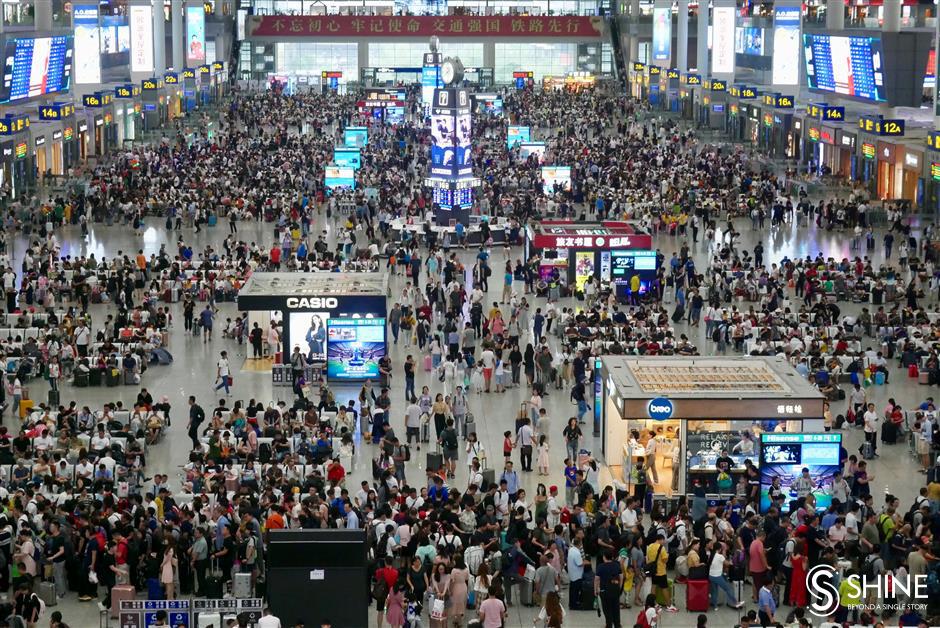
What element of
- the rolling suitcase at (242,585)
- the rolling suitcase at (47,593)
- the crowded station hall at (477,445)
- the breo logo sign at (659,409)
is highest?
the breo logo sign at (659,409)

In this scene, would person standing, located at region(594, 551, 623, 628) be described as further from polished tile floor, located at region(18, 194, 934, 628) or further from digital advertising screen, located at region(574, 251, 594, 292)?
digital advertising screen, located at region(574, 251, 594, 292)

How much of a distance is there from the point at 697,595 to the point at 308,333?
14.4 metres

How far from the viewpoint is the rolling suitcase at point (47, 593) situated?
2069 cm

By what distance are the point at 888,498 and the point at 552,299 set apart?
18.8 meters

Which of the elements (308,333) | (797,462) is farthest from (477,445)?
(308,333)

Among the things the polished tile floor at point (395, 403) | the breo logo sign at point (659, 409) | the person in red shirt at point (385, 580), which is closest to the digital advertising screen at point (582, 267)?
the polished tile floor at point (395, 403)

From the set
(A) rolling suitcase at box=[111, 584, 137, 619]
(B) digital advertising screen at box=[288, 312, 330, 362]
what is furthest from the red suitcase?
(B) digital advertising screen at box=[288, 312, 330, 362]

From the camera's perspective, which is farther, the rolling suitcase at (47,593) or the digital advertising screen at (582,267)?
the digital advertising screen at (582,267)

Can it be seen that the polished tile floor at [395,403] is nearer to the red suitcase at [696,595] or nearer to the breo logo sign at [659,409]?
the red suitcase at [696,595]

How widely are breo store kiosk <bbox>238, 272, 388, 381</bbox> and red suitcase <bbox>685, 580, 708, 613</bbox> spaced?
529 inches

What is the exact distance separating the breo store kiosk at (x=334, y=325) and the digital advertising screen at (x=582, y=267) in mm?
9112

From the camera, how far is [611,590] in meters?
19.5

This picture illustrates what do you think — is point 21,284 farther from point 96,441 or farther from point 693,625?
point 693,625

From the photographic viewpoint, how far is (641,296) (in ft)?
131
